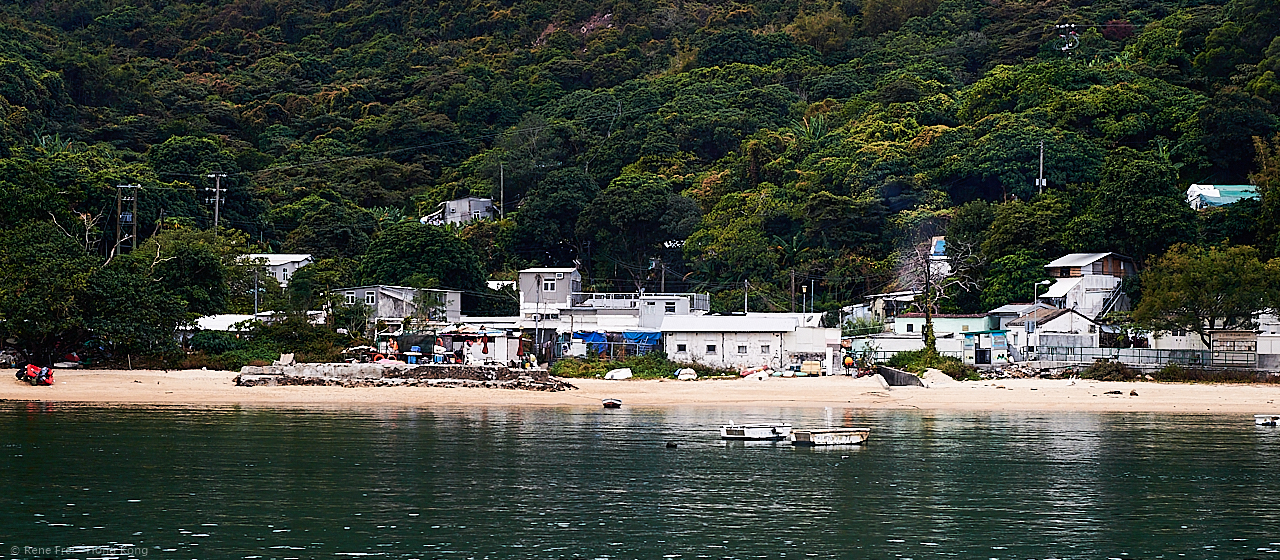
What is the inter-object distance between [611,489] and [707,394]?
18.1 metres

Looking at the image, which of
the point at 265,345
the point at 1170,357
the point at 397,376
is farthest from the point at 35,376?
the point at 1170,357

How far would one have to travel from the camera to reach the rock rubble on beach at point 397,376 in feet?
135

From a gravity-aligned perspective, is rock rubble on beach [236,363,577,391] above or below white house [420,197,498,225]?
below

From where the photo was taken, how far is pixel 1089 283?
56344mm

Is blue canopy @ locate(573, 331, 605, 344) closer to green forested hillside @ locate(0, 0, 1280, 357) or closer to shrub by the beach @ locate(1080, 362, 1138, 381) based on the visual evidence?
green forested hillside @ locate(0, 0, 1280, 357)

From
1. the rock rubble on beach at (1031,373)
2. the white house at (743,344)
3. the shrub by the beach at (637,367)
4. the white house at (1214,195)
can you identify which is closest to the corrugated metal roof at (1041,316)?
the rock rubble on beach at (1031,373)

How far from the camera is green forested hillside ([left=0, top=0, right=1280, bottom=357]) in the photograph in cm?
5850

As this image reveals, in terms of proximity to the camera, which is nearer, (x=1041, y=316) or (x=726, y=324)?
(x=726, y=324)

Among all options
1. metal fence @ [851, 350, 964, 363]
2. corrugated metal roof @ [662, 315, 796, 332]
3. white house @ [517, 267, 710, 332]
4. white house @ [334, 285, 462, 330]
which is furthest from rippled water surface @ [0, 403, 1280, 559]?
white house @ [334, 285, 462, 330]

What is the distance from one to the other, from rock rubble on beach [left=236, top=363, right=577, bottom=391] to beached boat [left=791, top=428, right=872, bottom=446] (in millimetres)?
12501

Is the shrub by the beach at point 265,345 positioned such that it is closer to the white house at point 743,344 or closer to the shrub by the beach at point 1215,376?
the white house at point 743,344

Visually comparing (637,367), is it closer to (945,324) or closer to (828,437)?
(945,324)

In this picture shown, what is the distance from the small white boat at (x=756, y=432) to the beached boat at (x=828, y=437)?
295 millimetres

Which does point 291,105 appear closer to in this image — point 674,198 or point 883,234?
point 674,198
